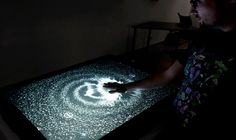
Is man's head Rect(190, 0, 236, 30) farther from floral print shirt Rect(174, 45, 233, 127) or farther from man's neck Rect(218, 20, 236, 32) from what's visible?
floral print shirt Rect(174, 45, 233, 127)

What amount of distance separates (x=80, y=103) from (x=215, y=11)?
0.74m

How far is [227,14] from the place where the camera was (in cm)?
87

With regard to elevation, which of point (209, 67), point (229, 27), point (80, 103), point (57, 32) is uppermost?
point (229, 27)

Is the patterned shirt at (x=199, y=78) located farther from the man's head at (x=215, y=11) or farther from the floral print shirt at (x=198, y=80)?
the man's head at (x=215, y=11)

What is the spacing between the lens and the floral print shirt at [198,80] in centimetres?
92

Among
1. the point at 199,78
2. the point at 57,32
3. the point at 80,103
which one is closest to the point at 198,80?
the point at 199,78

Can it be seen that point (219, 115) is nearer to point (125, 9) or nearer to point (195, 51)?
point (195, 51)

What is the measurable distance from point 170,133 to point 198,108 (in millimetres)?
211

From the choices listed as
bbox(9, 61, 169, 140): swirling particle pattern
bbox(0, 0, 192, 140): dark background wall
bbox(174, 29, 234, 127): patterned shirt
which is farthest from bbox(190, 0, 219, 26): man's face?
bbox(0, 0, 192, 140): dark background wall

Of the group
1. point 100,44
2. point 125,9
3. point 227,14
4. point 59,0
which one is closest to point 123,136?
point 227,14

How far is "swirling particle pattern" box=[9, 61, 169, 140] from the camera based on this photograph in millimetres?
873

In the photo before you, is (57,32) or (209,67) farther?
(57,32)

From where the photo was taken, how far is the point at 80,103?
3.43 feet

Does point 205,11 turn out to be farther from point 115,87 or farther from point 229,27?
point 115,87
